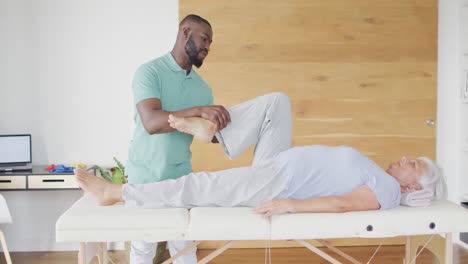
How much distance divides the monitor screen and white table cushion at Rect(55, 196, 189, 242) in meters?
1.89

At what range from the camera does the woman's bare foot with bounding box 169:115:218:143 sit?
7.10ft

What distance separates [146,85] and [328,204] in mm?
810

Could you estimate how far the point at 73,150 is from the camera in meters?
3.88

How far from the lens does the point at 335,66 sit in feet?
12.8

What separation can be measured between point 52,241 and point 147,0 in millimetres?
1671

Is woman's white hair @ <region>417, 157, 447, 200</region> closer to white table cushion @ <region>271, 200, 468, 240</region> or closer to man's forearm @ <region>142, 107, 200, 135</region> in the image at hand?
white table cushion @ <region>271, 200, 468, 240</region>

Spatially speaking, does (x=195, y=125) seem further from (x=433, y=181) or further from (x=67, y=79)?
(x=67, y=79)

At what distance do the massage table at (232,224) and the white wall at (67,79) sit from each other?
1.88 m

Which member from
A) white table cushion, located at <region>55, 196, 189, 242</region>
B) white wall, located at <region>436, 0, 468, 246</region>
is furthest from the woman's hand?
white wall, located at <region>436, 0, 468, 246</region>

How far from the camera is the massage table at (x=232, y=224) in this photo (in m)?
1.98

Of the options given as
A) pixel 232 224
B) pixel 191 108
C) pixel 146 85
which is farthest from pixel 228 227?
pixel 146 85

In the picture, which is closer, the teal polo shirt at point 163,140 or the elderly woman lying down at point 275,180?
the elderly woman lying down at point 275,180

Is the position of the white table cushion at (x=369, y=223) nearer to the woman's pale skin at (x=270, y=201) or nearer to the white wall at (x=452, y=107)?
the woman's pale skin at (x=270, y=201)

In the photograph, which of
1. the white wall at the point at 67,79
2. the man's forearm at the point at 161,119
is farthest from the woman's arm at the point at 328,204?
the white wall at the point at 67,79
